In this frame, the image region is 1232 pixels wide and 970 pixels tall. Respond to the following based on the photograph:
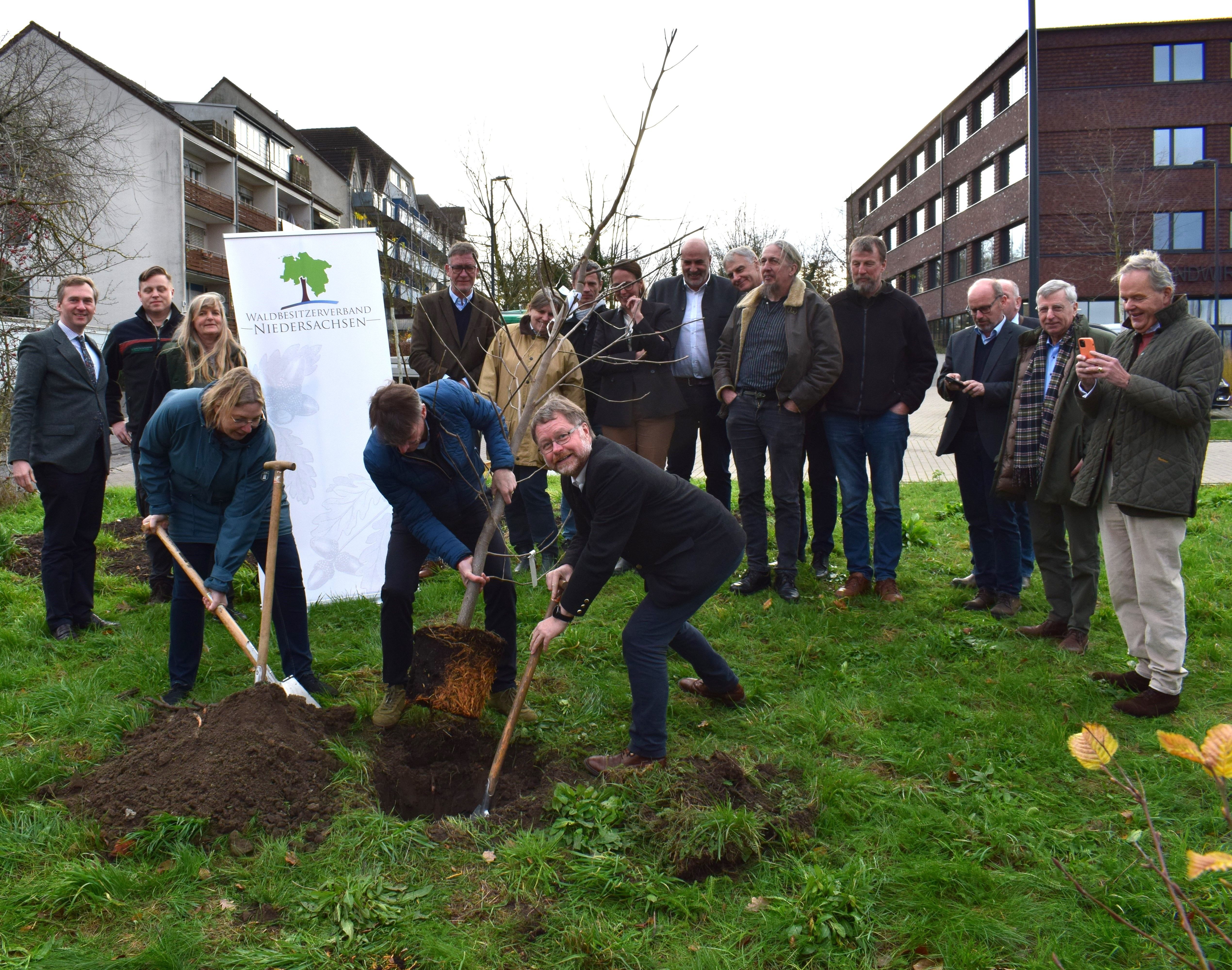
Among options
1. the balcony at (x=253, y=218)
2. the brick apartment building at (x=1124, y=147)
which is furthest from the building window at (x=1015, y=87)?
the balcony at (x=253, y=218)

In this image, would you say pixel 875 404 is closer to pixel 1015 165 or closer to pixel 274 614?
pixel 274 614

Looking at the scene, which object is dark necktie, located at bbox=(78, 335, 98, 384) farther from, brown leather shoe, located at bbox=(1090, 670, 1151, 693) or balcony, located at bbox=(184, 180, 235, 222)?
balcony, located at bbox=(184, 180, 235, 222)

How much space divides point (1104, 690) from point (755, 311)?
3.13 meters

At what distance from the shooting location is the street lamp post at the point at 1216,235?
26109mm

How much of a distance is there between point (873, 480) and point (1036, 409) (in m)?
1.12

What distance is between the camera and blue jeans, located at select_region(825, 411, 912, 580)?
5836mm

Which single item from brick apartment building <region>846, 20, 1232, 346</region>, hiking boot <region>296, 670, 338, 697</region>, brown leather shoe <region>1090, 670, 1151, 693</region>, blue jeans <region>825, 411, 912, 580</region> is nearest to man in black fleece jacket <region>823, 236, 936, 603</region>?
blue jeans <region>825, 411, 912, 580</region>

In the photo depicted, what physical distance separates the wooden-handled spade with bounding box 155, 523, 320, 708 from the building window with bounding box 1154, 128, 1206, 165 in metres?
38.8

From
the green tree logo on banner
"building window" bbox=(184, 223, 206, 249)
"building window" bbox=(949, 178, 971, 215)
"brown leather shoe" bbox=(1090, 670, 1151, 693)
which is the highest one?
"building window" bbox=(949, 178, 971, 215)

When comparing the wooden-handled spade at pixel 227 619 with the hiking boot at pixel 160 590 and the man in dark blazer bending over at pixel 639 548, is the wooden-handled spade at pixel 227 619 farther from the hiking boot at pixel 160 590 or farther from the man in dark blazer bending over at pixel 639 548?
the hiking boot at pixel 160 590

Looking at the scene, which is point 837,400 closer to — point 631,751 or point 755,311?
point 755,311

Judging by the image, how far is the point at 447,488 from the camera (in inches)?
167

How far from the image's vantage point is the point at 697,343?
6.57 m

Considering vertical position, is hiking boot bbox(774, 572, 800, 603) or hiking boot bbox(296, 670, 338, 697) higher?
hiking boot bbox(774, 572, 800, 603)
